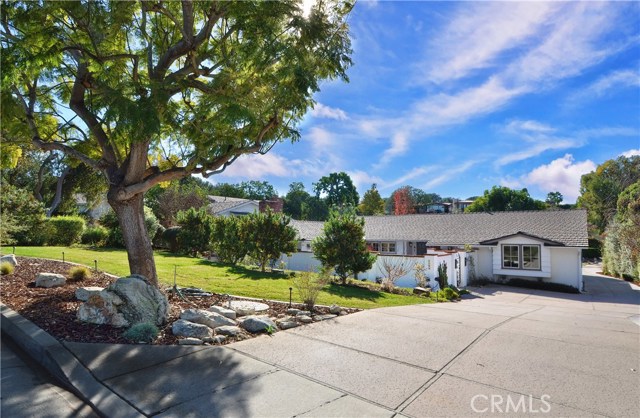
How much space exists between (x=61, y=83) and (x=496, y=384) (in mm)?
10827

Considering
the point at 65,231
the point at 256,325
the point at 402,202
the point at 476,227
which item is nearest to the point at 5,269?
the point at 256,325

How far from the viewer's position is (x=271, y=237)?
16484mm

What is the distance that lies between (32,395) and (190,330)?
2022 millimetres

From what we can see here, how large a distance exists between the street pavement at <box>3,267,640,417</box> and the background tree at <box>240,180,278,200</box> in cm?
7163

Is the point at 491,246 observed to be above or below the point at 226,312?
above

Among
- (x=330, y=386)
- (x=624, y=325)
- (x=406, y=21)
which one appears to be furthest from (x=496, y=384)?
(x=406, y=21)

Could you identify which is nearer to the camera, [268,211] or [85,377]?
[85,377]

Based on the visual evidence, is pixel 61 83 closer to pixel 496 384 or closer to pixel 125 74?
pixel 125 74

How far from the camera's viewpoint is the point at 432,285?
16.7m

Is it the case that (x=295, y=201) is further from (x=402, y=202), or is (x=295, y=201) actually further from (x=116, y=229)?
(x=116, y=229)

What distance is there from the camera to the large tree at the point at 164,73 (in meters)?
6.33

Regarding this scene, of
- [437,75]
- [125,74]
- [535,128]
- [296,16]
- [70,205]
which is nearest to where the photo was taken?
[296,16]

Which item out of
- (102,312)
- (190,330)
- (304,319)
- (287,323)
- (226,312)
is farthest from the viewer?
(304,319)

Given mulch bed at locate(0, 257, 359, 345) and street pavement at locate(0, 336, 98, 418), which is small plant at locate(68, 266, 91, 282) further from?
street pavement at locate(0, 336, 98, 418)
